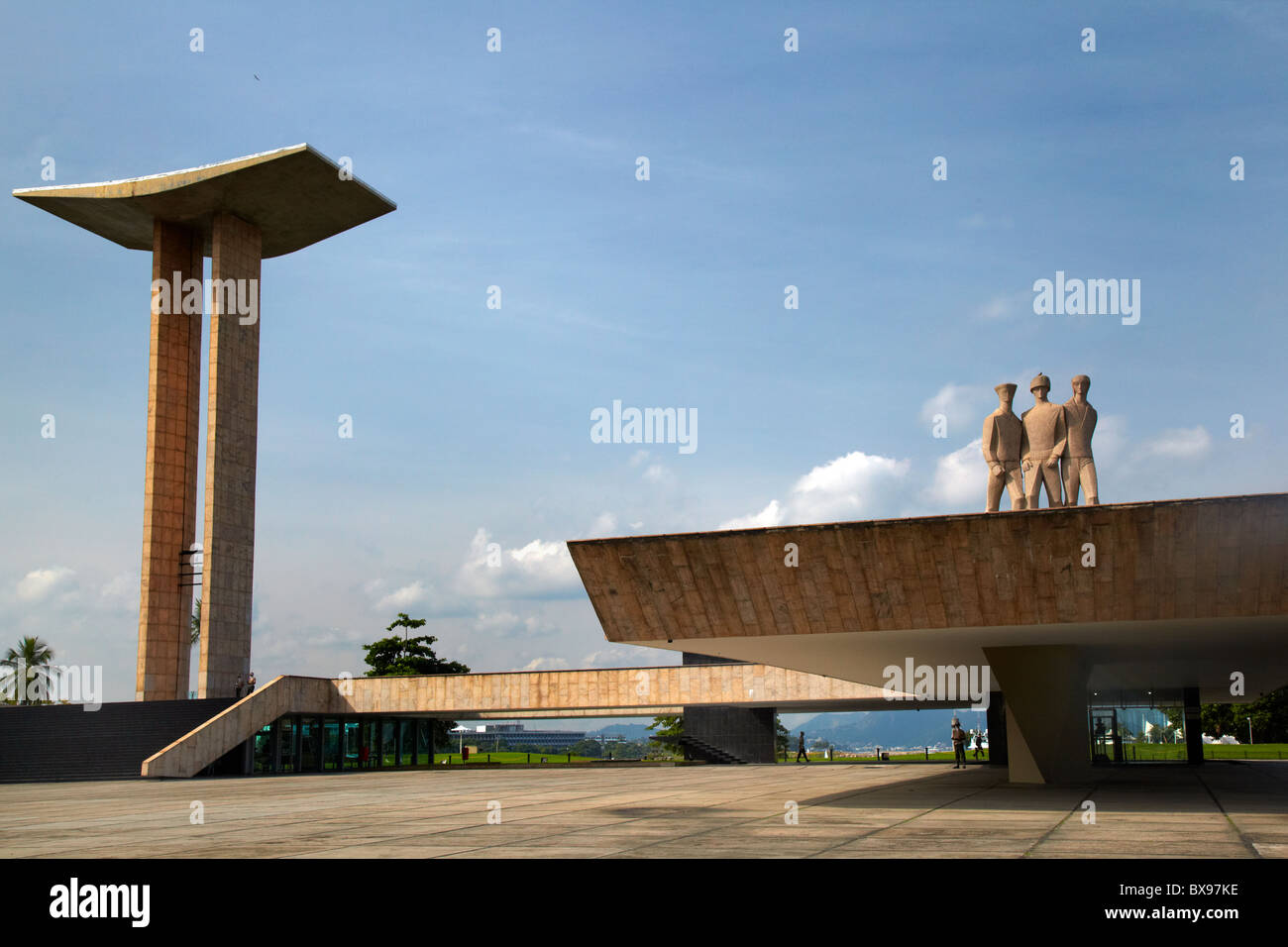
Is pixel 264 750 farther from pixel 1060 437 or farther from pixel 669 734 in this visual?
pixel 669 734

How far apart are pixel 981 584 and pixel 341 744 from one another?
34972mm

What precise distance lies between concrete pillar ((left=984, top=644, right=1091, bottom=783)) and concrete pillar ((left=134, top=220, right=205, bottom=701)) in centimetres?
3120

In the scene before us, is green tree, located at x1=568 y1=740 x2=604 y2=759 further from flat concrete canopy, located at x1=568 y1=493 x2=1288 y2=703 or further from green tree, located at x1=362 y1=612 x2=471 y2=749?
flat concrete canopy, located at x1=568 y1=493 x2=1288 y2=703

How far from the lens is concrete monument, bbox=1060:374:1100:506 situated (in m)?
18.4

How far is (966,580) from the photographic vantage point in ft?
57.0

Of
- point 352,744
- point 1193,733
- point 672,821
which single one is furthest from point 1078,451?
point 352,744

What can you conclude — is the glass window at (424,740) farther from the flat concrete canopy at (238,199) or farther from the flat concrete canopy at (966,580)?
the flat concrete canopy at (966,580)

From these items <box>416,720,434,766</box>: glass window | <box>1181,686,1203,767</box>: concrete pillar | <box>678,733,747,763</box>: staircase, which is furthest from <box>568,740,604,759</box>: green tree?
<box>1181,686,1203,767</box>: concrete pillar

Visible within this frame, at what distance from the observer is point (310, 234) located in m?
46.7

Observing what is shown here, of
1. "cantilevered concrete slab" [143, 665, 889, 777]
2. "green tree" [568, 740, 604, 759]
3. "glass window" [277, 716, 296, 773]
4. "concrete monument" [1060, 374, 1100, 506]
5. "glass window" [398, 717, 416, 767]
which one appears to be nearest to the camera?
"concrete monument" [1060, 374, 1100, 506]
